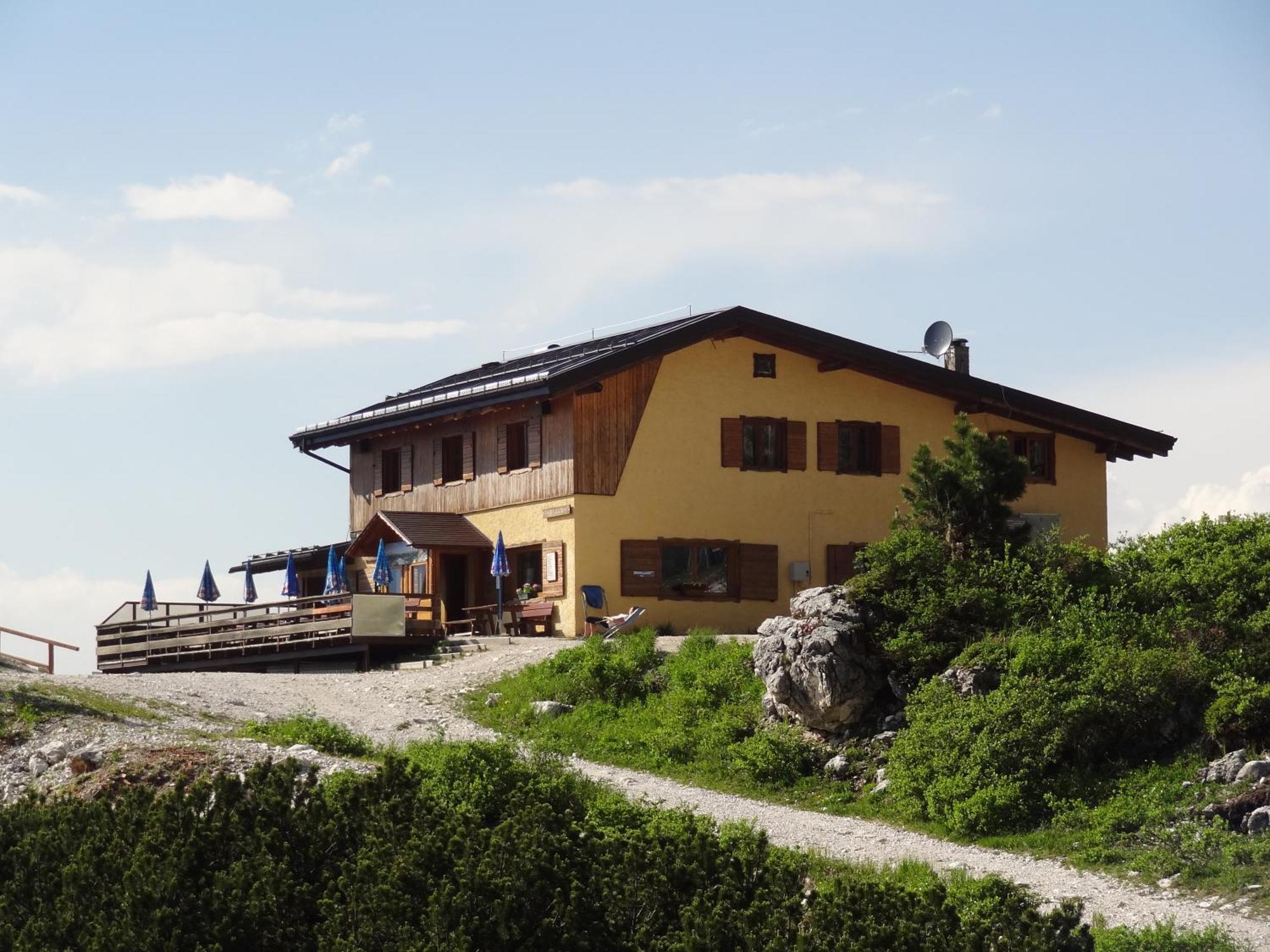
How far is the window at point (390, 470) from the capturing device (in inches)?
1420

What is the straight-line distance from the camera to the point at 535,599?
100ft

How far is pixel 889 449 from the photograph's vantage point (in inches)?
1313

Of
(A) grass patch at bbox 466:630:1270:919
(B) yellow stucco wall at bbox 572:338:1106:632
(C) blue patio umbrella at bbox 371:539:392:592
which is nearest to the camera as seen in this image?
(A) grass patch at bbox 466:630:1270:919

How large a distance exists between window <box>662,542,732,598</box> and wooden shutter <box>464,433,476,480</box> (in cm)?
484

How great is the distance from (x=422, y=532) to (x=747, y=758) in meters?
15.4

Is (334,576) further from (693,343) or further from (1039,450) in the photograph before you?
(1039,450)

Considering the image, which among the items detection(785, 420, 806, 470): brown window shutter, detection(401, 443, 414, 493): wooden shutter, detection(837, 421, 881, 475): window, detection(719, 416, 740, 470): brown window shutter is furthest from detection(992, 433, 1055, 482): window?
detection(401, 443, 414, 493): wooden shutter

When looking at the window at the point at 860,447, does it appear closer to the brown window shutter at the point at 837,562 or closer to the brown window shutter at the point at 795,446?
the brown window shutter at the point at 795,446

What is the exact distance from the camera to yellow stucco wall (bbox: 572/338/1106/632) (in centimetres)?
3033

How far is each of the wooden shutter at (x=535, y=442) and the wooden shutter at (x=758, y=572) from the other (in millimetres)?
4326

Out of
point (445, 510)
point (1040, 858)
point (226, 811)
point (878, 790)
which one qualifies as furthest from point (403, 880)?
point (445, 510)

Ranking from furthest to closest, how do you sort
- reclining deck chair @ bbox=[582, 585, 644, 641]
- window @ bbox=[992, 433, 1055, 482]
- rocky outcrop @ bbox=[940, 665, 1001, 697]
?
window @ bbox=[992, 433, 1055, 482], reclining deck chair @ bbox=[582, 585, 644, 641], rocky outcrop @ bbox=[940, 665, 1001, 697]

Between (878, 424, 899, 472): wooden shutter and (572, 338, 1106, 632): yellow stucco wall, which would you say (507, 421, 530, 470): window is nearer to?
(572, 338, 1106, 632): yellow stucco wall

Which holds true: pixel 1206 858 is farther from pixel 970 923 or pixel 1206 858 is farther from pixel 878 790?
pixel 970 923
